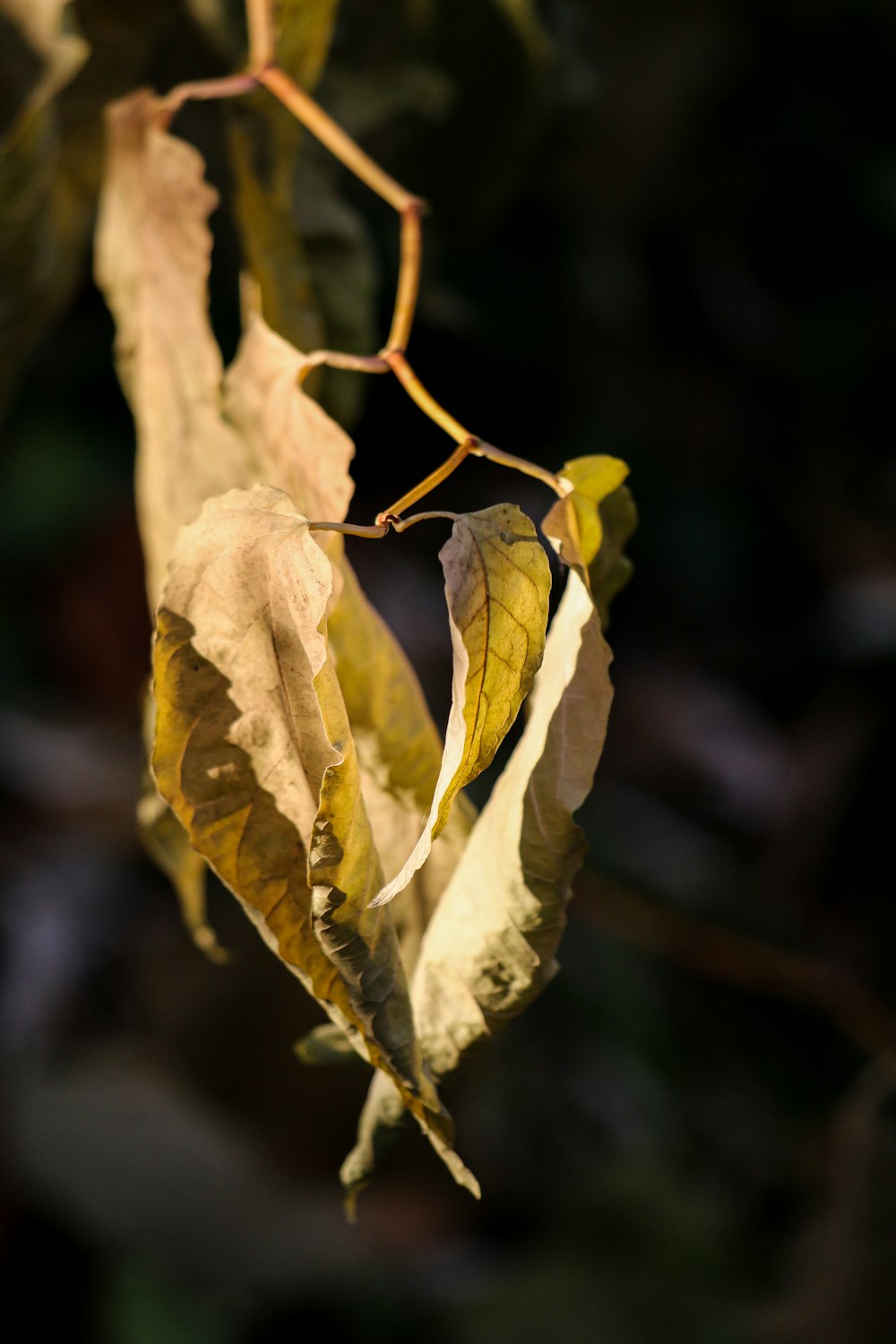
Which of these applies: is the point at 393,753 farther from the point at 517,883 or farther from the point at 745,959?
the point at 745,959

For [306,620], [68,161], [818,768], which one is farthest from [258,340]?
[818,768]

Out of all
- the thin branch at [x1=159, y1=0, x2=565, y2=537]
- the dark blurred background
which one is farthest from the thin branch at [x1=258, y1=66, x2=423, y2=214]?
the dark blurred background

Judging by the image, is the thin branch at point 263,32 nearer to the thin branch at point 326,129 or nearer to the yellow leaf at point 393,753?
the thin branch at point 326,129

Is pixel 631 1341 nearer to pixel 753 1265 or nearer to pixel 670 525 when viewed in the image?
pixel 753 1265

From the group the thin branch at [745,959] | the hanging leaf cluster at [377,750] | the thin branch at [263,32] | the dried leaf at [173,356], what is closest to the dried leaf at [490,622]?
the hanging leaf cluster at [377,750]

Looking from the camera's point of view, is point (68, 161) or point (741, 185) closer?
point (68, 161)

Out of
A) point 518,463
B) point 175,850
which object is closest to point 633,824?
point 175,850
